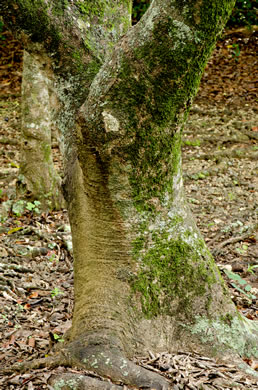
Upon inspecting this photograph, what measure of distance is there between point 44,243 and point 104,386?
2.99 m

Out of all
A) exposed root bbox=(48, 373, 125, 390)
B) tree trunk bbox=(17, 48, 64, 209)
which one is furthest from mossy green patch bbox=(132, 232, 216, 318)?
tree trunk bbox=(17, 48, 64, 209)

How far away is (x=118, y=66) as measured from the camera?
2.18m

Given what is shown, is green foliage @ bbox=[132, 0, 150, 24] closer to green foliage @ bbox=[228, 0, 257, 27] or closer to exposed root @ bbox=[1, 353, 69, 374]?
green foliage @ bbox=[228, 0, 257, 27]

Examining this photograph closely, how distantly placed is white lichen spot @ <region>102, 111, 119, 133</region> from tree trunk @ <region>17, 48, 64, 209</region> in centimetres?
378

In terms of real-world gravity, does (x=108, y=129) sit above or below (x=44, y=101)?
below

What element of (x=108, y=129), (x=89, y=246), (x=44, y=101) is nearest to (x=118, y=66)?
(x=108, y=129)

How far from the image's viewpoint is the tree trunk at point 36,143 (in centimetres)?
578

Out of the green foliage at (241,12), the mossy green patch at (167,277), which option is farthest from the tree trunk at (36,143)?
the green foliage at (241,12)

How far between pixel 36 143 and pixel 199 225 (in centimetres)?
226

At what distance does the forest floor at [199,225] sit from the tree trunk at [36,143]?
8.2 inches

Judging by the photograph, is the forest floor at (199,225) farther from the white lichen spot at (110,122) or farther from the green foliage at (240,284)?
the white lichen spot at (110,122)

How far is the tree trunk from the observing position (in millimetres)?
5781

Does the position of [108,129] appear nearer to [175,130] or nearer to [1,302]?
[175,130]

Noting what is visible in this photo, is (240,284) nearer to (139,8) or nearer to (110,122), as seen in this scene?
(110,122)
